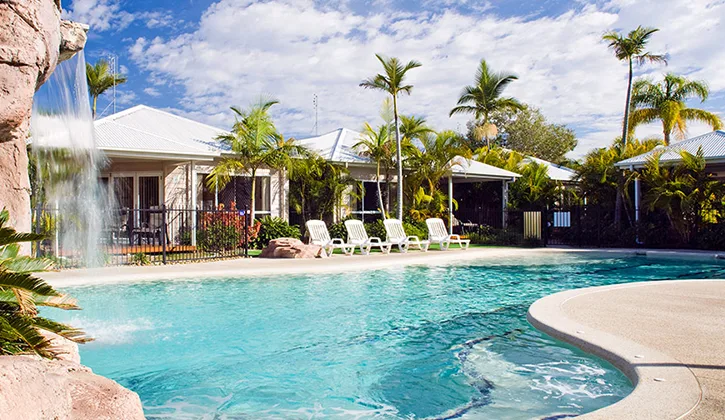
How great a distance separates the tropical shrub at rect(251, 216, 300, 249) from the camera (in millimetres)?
19500

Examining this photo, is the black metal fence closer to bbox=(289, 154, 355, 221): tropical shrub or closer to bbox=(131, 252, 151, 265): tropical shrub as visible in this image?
bbox=(131, 252, 151, 265): tropical shrub

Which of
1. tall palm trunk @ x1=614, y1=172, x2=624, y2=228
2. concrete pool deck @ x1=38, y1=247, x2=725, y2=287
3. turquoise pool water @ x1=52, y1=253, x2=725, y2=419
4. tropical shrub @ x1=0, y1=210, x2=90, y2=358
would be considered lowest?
turquoise pool water @ x1=52, y1=253, x2=725, y2=419

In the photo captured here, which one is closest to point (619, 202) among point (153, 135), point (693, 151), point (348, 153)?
point (693, 151)

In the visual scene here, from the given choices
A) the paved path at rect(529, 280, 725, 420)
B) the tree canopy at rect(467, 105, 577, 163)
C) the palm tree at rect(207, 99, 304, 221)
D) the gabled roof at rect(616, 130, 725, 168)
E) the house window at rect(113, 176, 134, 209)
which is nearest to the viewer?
the paved path at rect(529, 280, 725, 420)

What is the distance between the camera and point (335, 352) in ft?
23.9

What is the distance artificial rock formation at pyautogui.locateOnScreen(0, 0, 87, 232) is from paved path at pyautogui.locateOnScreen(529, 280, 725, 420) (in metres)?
4.24

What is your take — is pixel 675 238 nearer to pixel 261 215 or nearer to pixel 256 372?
pixel 261 215

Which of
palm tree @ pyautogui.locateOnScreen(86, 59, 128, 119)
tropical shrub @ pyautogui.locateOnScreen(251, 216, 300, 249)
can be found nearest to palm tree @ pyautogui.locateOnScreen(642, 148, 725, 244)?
tropical shrub @ pyautogui.locateOnScreen(251, 216, 300, 249)

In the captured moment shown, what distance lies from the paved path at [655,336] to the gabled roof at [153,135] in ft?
41.8

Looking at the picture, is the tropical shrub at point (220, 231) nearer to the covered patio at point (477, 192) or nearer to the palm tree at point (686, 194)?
the covered patio at point (477, 192)

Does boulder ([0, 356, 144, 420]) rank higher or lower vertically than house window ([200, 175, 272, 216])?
lower

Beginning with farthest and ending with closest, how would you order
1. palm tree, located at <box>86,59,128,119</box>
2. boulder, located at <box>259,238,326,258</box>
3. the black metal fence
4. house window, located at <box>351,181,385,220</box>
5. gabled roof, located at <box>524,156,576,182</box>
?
palm tree, located at <box>86,59,128,119</box>
gabled roof, located at <box>524,156,576,182</box>
house window, located at <box>351,181,385,220</box>
boulder, located at <box>259,238,326,258</box>
the black metal fence

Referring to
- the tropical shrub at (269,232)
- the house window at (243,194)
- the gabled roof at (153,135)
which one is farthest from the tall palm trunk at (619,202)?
the gabled roof at (153,135)

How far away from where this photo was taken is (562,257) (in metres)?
18.6
